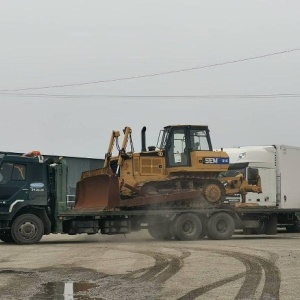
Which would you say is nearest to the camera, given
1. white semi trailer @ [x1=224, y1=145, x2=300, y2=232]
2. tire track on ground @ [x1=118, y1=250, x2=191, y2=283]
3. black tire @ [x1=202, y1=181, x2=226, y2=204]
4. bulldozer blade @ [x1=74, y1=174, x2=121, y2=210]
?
tire track on ground @ [x1=118, y1=250, x2=191, y2=283]

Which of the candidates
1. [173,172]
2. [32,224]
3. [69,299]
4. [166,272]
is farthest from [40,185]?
[69,299]

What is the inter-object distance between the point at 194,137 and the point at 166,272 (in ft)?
34.4

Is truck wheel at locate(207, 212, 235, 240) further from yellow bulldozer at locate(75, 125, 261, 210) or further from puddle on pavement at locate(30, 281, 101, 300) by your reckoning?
puddle on pavement at locate(30, 281, 101, 300)

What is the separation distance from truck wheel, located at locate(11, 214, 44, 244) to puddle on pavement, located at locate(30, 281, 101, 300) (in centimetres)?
855

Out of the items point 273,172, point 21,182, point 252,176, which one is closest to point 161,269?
point 21,182

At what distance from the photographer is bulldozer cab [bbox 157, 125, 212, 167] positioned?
22000 mm

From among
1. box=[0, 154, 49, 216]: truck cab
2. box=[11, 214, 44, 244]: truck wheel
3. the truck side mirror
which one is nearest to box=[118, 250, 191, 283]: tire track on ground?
box=[11, 214, 44, 244]: truck wheel

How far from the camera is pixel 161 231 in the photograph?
2173 centimetres

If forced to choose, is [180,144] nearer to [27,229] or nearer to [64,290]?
[27,229]

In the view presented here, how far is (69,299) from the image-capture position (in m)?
9.21

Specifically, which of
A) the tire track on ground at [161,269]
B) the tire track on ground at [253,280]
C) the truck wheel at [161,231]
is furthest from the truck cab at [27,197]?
the tire track on ground at [253,280]

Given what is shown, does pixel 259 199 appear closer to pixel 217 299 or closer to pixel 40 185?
pixel 40 185

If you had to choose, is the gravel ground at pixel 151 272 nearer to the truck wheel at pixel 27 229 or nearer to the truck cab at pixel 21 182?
the truck wheel at pixel 27 229

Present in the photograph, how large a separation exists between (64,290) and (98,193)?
430 inches
